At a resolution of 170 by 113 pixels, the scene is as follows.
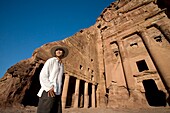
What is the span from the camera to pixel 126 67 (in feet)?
44.2

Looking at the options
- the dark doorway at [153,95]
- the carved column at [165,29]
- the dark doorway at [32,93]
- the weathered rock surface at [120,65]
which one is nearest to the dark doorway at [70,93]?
the weathered rock surface at [120,65]

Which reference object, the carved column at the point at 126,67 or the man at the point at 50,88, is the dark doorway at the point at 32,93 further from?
the carved column at the point at 126,67

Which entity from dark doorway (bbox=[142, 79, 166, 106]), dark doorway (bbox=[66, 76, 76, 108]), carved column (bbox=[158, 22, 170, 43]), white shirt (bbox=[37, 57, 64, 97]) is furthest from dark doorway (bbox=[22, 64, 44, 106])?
carved column (bbox=[158, 22, 170, 43])

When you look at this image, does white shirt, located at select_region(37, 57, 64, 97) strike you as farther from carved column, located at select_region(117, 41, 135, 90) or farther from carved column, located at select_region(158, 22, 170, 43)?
carved column, located at select_region(158, 22, 170, 43)

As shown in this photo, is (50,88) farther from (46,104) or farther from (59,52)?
(59,52)

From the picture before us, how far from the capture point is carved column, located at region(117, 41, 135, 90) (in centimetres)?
1207

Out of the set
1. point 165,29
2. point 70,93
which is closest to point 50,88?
point 70,93

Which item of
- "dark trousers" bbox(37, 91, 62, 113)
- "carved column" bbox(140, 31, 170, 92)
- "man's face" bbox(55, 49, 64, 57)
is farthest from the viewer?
"carved column" bbox(140, 31, 170, 92)

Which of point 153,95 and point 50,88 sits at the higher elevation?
point 153,95

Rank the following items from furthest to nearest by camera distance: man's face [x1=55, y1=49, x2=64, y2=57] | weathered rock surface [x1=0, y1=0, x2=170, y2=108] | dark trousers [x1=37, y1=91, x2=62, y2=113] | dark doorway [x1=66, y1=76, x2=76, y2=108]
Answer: dark doorway [x1=66, y1=76, x2=76, y2=108]
weathered rock surface [x1=0, y1=0, x2=170, y2=108]
man's face [x1=55, y1=49, x2=64, y2=57]
dark trousers [x1=37, y1=91, x2=62, y2=113]

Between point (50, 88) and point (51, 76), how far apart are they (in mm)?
320

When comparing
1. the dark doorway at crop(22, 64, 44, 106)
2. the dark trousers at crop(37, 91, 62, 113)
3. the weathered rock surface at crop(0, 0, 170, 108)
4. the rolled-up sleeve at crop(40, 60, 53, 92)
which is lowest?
the dark trousers at crop(37, 91, 62, 113)

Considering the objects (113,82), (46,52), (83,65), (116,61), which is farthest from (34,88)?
(116,61)

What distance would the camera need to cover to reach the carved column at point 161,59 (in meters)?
10.1
